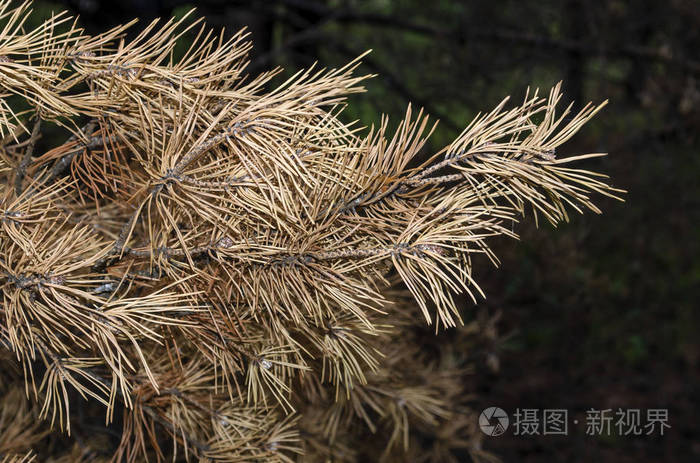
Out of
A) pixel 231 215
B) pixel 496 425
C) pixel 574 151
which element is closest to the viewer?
pixel 231 215

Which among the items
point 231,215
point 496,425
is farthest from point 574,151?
point 231,215

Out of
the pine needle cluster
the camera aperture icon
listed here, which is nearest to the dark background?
the camera aperture icon

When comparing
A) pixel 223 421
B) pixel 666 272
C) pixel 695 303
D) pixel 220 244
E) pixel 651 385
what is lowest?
pixel 223 421

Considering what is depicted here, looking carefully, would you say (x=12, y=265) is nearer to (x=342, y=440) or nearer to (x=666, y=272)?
(x=342, y=440)

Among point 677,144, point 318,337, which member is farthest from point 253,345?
point 677,144

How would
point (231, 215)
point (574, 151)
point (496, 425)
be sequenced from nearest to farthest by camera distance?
point (231, 215) < point (496, 425) < point (574, 151)

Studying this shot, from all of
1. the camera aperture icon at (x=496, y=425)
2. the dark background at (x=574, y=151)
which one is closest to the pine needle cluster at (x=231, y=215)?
the camera aperture icon at (x=496, y=425)

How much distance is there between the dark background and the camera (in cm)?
Result: 253

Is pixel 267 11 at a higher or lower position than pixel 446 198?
higher

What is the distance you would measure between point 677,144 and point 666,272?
1.81 meters

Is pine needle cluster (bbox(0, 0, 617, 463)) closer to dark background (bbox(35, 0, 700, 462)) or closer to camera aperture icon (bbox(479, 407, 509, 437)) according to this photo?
camera aperture icon (bbox(479, 407, 509, 437))

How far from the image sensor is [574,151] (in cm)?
314

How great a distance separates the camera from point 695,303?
4125 mm

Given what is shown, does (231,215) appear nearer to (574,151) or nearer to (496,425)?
(496,425)
